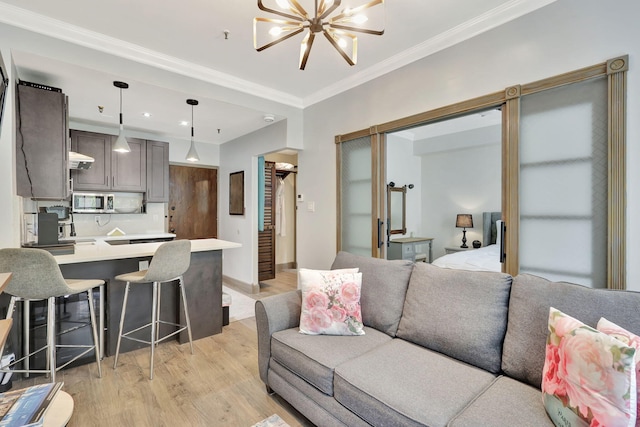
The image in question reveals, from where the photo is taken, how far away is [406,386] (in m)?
1.44

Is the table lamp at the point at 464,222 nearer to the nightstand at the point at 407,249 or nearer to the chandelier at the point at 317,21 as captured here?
the nightstand at the point at 407,249

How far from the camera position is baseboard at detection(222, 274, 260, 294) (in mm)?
4762

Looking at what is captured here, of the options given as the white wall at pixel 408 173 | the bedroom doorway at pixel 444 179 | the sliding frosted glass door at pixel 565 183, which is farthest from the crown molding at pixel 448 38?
the white wall at pixel 408 173

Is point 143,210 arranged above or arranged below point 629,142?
below

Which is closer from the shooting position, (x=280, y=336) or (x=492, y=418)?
(x=492, y=418)

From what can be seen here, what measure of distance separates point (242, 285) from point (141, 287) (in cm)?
219

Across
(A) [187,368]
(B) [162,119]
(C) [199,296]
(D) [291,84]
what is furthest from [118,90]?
(A) [187,368]

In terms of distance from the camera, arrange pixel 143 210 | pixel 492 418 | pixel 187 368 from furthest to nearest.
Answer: pixel 143 210 → pixel 187 368 → pixel 492 418

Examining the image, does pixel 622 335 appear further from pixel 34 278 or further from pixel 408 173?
pixel 408 173

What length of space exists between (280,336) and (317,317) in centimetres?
27

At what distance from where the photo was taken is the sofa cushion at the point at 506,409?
3.91 feet

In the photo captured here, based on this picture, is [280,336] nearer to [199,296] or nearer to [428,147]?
[199,296]

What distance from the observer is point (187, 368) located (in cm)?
251

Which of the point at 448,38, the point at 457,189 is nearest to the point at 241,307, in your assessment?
the point at 448,38
